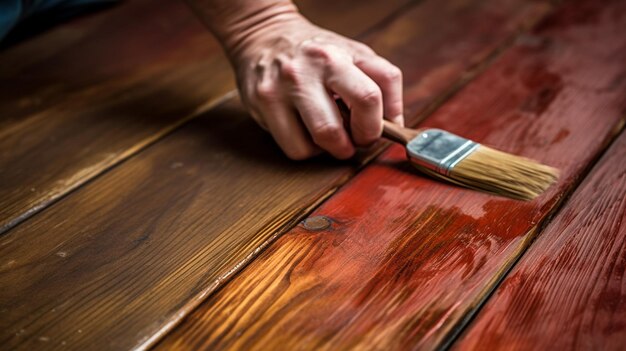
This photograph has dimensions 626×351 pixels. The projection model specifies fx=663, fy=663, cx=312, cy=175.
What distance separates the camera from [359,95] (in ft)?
2.81

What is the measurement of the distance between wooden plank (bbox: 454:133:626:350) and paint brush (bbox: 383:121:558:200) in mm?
51

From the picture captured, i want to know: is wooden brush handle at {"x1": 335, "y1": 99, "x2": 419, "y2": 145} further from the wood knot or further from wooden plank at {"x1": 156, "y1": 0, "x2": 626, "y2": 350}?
the wood knot

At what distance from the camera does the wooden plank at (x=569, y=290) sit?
0.62m

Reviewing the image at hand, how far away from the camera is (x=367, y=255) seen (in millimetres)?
736

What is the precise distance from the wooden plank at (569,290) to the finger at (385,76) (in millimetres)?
269

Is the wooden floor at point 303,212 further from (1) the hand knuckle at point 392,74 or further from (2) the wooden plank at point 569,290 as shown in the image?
(1) the hand knuckle at point 392,74

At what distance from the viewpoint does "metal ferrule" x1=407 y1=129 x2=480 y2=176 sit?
855 mm

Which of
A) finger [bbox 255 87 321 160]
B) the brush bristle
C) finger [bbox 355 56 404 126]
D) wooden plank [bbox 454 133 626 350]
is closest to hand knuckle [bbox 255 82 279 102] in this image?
finger [bbox 255 87 321 160]

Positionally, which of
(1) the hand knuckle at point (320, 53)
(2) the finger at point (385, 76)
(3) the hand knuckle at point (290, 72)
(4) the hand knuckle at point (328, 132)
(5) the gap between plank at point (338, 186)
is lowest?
(5) the gap between plank at point (338, 186)

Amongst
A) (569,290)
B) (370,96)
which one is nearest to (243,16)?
(370,96)

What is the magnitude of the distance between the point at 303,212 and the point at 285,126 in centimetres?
14

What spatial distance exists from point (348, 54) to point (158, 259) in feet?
1.24

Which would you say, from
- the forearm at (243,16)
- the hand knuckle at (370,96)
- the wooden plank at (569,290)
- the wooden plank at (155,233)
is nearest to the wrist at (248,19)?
the forearm at (243,16)

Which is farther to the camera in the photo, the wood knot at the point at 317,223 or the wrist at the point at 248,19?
the wrist at the point at 248,19
